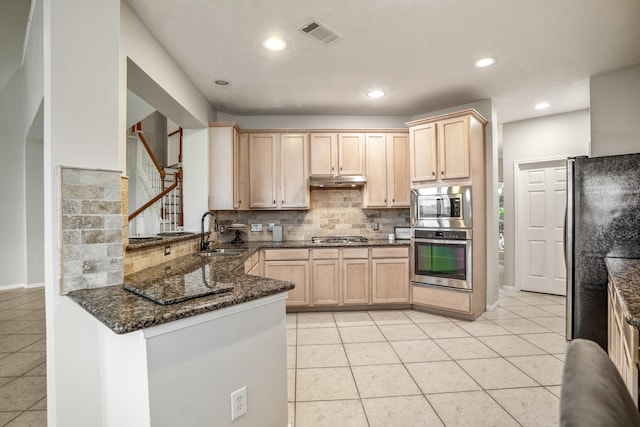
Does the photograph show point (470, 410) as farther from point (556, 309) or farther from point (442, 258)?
point (556, 309)

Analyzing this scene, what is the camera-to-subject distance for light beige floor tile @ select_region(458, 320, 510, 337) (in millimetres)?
3240

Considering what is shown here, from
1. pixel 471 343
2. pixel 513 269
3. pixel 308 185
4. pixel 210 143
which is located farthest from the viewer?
pixel 513 269

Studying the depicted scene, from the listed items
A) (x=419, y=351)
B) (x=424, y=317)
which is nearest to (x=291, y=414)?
(x=419, y=351)

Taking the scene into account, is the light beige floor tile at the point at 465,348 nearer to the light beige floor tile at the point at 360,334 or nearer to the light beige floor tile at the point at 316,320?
the light beige floor tile at the point at 360,334

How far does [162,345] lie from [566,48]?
3.79 m

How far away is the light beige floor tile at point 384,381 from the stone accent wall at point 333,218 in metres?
2.31

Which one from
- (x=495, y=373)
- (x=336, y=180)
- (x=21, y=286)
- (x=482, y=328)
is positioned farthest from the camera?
(x=21, y=286)

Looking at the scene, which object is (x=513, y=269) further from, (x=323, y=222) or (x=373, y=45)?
(x=373, y=45)

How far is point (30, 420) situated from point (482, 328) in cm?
388

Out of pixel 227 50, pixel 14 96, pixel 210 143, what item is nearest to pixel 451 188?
pixel 227 50

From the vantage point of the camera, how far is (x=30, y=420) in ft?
6.29

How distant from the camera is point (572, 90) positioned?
3.69 metres

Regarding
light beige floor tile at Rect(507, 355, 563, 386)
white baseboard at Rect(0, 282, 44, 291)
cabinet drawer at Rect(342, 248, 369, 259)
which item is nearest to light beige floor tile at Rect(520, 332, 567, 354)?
light beige floor tile at Rect(507, 355, 563, 386)

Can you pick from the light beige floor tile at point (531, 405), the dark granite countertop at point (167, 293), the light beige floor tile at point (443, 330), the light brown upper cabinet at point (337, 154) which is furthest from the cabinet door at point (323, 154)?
the light beige floor tile at point (531, 405)
